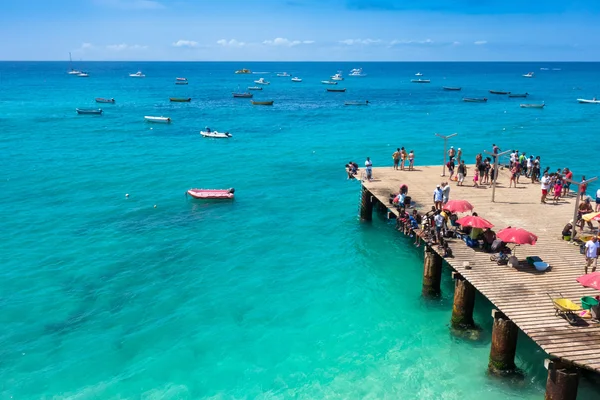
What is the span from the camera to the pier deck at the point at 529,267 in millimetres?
14172

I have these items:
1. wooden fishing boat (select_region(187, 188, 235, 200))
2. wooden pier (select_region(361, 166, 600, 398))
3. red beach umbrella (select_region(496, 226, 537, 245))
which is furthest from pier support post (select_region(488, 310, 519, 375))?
wooden fishing boat (select_region(187, 188, 235, 200))

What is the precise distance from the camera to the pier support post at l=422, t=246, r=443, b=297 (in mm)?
21062

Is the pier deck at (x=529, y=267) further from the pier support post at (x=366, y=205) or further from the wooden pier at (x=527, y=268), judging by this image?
the pier support post at (x=366, y=205)

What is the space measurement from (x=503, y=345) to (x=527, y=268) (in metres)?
4.01

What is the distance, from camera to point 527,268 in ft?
61.2

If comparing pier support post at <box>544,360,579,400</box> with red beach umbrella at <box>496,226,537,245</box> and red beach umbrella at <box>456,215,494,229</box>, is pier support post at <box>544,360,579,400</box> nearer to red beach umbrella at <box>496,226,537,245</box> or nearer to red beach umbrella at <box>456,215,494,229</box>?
red beach umbrella at <box>496,226,537,245</box>

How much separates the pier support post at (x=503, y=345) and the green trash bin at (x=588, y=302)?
2180 mm

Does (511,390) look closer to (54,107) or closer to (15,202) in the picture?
(15,202)

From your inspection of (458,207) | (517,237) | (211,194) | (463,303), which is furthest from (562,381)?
(211,194)

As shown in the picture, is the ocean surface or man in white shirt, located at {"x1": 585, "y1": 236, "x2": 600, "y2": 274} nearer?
the ocean surface

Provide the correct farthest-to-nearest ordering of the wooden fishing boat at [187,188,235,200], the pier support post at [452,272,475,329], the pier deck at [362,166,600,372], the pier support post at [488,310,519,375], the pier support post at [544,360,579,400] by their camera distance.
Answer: the wooden fishing boat at [187,188,235,200]
the pier support post at [452,272,475,329]
the pier support post at [488,310,519,375]
the pier deck at [362,166,600,372]
the pier support post at [544,360,579,400]

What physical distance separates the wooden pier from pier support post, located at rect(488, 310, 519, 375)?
49 mm

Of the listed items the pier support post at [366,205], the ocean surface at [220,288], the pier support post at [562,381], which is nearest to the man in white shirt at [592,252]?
the ocean surface at [220,288]

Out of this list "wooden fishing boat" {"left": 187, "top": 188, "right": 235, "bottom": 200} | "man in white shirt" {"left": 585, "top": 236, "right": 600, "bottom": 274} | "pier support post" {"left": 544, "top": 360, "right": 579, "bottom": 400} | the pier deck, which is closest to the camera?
"pier support post" {"left": 544, "top": 360, "right": 579, "bottom": 400}
